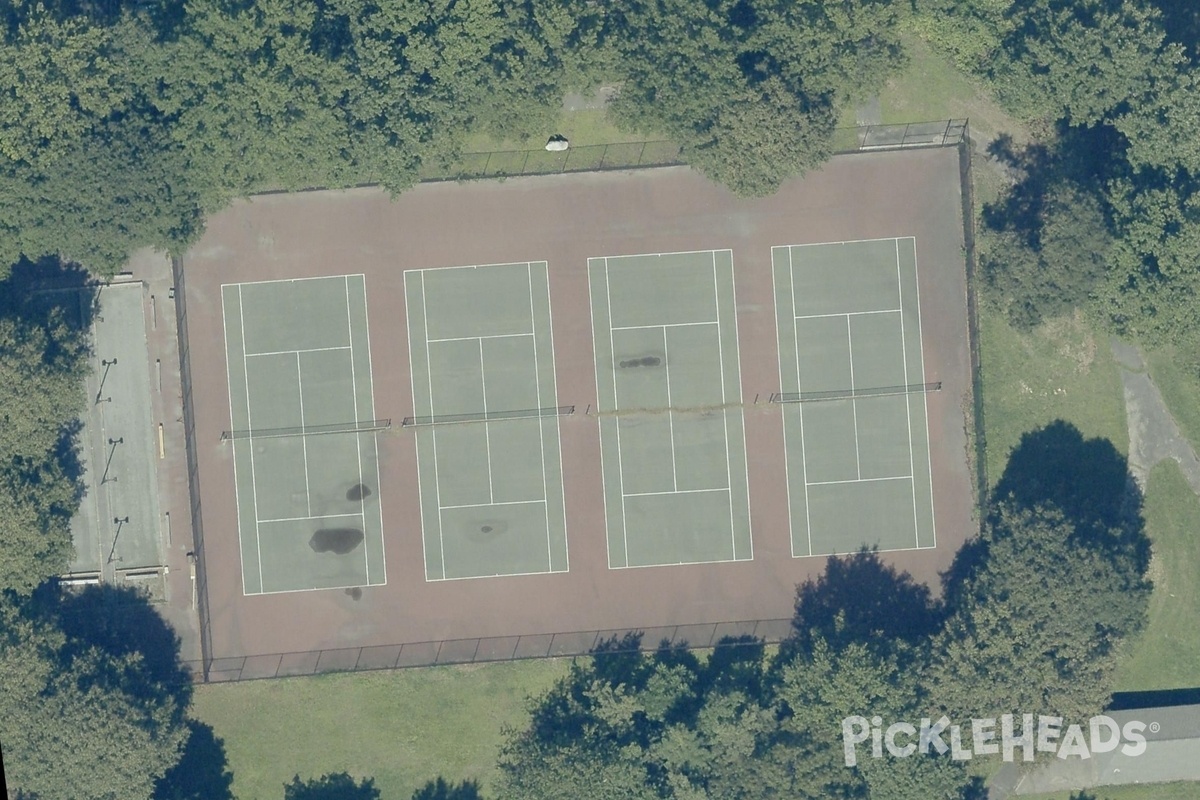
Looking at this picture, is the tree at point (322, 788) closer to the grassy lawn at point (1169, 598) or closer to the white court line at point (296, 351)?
the white court line at point (296, 351)

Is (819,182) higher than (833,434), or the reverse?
(819,182)

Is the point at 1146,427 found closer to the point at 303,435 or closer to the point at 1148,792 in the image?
the point at 1148,792

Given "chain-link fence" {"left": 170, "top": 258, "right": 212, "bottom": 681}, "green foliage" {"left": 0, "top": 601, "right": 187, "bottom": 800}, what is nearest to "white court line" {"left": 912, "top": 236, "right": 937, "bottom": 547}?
"chain-link fence" {"left": 170, "top": 258, "right": 212, "bottom": 681}

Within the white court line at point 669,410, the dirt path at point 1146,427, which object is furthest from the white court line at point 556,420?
the dirt path at point 1146,427

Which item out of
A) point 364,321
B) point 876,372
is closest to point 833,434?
point 876,372

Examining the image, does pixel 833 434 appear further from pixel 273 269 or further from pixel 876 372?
pixel 273 269

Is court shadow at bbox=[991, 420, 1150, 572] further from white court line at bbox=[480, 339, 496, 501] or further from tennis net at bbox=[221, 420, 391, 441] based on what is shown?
tennis net at bbox=[221, 420, 391, 441]
